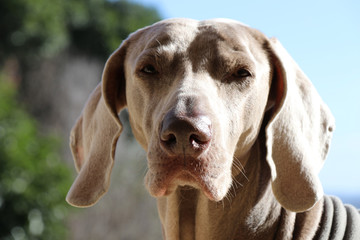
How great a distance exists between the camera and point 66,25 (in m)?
18.2

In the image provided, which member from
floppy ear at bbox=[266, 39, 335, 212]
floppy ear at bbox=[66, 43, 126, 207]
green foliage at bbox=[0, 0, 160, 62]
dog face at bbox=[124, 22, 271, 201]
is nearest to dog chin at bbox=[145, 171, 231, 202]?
dog face at bbox=[124, 22, 271, 201]

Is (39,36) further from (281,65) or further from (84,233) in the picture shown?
(281,65)

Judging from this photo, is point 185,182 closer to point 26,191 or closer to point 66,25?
point 26,191

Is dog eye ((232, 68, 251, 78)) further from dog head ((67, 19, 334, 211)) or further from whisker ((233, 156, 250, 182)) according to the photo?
whisker ((233, 156, 250, 182))

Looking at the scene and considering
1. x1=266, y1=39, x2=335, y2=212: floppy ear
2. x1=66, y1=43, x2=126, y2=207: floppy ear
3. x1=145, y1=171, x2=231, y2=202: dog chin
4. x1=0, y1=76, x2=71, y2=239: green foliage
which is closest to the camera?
x1=145, y1=171, x2=231, y2=202: dog chin

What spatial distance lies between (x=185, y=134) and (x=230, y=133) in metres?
0.31

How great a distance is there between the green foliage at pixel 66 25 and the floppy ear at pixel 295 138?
1349cm

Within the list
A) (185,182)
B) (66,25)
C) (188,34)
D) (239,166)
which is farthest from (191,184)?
(66,25)

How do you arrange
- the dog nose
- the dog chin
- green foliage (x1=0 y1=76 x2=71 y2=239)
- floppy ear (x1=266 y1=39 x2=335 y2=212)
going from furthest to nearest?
green foliage (x1=0 y1=76 x2=71 y2=239) → floppy ear (x1=266 y1=39 x2=335 y2=212) → the dog chin → the dog nose

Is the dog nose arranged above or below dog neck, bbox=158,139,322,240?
above

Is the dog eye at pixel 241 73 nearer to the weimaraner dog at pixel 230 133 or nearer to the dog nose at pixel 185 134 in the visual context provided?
the weimaraner dog at pixel 230 133

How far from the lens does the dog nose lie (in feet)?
5.74

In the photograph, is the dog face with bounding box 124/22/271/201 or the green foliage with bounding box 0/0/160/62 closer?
the dog face with bounding box 124/22/271/201

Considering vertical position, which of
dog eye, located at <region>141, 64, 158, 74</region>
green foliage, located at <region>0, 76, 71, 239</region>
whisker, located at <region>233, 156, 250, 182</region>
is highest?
dog eye, located at <region>141, 64, 158, 74</region>
